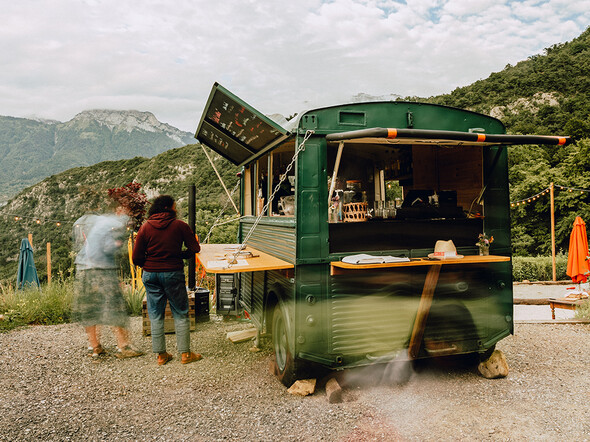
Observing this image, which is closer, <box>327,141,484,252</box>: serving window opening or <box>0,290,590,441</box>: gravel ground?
<box>0,290,590,441</box>: gravel ground

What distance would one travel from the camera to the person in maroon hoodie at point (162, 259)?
505cm

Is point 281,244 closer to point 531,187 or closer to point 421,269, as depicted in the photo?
point 421,269

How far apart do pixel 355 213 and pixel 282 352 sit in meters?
1.71

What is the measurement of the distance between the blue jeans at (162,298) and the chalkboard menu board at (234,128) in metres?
1.93

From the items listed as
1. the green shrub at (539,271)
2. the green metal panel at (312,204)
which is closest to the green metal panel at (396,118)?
the green metal panel at (312,204)

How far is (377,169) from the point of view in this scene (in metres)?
6.55

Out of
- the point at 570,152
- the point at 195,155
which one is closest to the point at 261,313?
the point at 570,152

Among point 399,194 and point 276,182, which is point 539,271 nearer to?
point 399,194

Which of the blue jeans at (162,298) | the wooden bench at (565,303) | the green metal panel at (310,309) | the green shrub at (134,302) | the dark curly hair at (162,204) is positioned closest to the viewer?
the green metal panel at (310,309)

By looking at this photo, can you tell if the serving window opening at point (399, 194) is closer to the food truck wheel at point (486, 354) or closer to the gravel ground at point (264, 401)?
A: the food truck wheel at point (486, 354)

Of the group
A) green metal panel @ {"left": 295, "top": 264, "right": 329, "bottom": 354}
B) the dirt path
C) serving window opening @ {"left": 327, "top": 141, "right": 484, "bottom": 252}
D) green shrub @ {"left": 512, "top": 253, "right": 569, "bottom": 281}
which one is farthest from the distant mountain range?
green metal panel @ {"left": 295, "top": 264, "right": 329, "bottom": 354}

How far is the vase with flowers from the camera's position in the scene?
15.7ft

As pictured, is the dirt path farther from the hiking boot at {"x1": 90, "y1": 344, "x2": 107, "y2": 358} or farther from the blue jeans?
the blue jeans

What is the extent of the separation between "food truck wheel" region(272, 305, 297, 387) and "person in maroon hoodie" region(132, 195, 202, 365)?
1128mm
